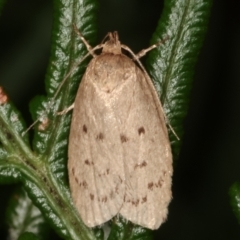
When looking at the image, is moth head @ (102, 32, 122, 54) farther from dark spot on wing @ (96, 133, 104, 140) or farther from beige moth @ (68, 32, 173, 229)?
dark spot on wing @ (96, 133, 104, 140)

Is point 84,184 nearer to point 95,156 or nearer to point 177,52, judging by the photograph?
point 95,156

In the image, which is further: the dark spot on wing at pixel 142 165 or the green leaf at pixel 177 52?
the dark spot on wing at pixel 142 165

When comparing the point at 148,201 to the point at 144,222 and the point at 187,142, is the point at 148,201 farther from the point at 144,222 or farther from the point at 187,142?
the point at 187,142

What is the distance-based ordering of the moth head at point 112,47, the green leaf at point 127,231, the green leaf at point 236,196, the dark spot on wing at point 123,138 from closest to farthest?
the green leaf at point 236,196 < the green leaf at point 127,231 < the dark spot on wing at point 123,138 < the moth head at point 112,47

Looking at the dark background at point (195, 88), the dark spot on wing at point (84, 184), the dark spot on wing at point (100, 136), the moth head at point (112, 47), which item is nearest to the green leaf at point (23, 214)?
the dark spot on wing at point (84, 184)


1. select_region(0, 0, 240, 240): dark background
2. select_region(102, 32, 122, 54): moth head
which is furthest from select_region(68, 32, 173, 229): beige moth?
select_region(0, 0, 240, 240): dark background

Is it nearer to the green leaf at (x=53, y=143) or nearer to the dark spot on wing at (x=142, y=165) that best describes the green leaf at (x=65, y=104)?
the green leaf at (x=53, y=143)

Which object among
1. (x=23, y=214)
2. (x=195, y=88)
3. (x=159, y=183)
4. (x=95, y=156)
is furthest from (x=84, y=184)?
(x=195, y=88)
